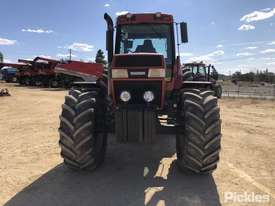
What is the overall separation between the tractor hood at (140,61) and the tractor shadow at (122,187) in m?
2.02

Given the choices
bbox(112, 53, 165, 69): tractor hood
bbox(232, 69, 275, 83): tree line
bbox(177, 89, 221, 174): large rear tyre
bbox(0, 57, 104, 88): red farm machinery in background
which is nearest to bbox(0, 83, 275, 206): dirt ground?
bbox(177, 89, 221, 174): large rear tyre

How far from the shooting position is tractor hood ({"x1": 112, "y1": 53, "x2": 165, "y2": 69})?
6.73 meters

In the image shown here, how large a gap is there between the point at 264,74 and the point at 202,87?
426ft

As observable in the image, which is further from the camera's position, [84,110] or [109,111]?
[109,111]

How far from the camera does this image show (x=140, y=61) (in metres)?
Result: 6.74

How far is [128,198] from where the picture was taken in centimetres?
583

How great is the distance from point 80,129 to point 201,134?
2.08 metres

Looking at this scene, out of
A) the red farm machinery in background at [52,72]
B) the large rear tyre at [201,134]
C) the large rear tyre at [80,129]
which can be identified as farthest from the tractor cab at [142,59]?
the red farm machinery in background at [52,72]

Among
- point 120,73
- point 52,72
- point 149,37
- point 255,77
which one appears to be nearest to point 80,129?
point 120,73

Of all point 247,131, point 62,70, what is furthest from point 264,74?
point 247,131

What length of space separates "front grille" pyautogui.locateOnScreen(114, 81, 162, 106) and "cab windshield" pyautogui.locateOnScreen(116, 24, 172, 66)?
136 centimetres

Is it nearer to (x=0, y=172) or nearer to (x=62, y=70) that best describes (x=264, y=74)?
(x=62, y=70)

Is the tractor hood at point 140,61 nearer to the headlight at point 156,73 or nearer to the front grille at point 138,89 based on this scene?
the headlight at point 156,73

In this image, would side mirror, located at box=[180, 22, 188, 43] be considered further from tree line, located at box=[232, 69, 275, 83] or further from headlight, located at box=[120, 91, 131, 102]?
tree line, located at box=[232, 69, 275, 83]
